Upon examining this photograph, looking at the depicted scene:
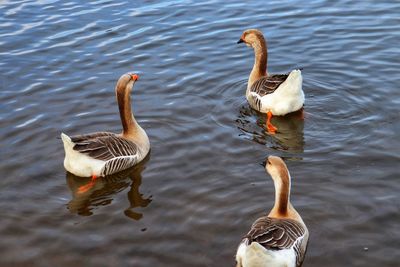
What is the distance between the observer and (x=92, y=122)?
11.5 metres

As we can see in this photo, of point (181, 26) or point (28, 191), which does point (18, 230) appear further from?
point (181, 26)

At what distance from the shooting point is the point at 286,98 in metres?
11.3

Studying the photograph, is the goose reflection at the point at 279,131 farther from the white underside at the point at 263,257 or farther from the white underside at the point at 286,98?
the white underside at the point at 263,257

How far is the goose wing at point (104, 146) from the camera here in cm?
971

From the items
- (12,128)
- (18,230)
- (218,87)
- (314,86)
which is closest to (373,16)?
(314,86)

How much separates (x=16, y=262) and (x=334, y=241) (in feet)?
12.7

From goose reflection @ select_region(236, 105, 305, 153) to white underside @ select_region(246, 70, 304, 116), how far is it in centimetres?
17

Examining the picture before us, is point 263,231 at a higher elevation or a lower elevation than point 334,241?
higher

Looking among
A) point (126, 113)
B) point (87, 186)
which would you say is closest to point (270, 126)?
point (126, 113)

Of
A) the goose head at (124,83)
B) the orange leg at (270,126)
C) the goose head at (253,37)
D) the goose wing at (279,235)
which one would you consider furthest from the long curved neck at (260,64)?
the goose wing at (279,235)

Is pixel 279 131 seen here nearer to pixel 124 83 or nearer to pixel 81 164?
pixel 124 83

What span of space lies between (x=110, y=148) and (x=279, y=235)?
3682mm

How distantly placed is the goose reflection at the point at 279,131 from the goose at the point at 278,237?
223 centimetres

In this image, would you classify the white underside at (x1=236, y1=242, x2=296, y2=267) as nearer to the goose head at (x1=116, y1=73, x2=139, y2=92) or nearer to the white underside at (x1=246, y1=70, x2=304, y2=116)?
the goose head at (x1=116, y1=73, x2=139, y2=92)
